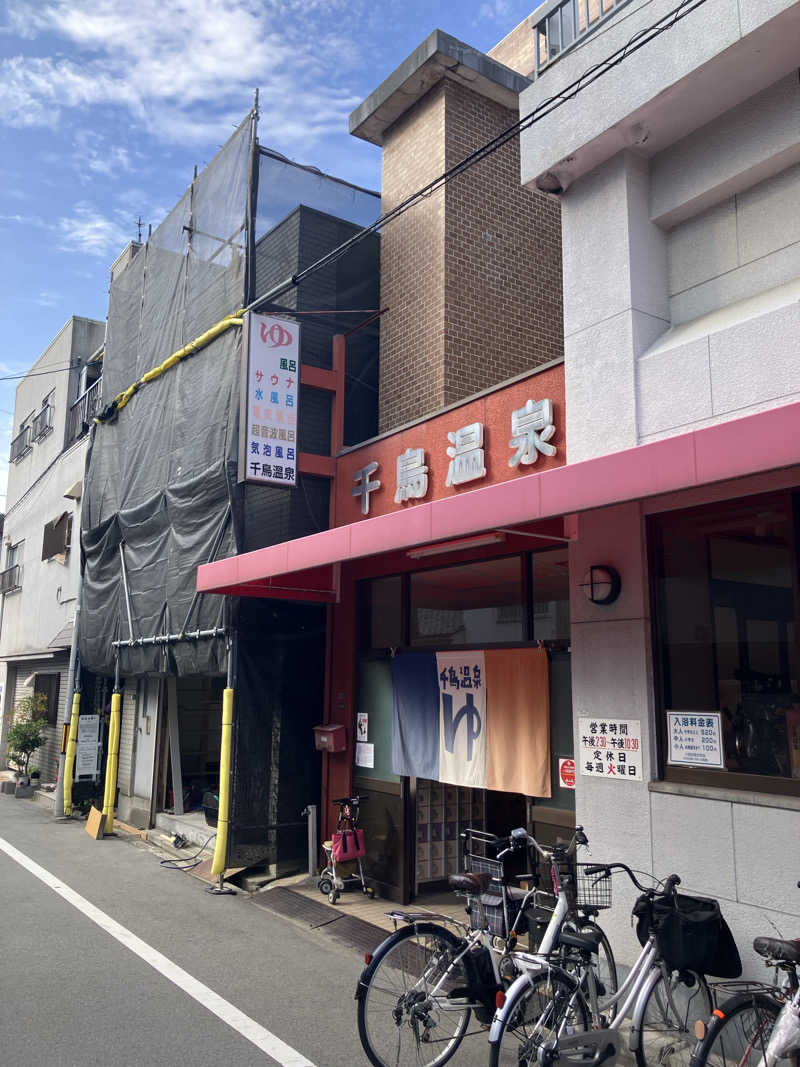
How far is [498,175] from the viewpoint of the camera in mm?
12164

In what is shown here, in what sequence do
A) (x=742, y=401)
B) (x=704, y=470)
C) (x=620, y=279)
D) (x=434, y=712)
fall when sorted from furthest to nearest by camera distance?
(x=434, y=712) → (x=620, y=279) → (x=742, y=401) → (x=704, y=470)

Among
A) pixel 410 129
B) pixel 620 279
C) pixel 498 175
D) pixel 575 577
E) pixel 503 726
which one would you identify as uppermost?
pixel 410 129

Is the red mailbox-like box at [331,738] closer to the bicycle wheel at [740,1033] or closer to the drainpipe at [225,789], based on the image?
the drainpipe at [225,789]

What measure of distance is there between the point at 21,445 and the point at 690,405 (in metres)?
Result: 25.9

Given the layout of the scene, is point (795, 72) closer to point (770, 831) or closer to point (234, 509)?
point (770, 831)

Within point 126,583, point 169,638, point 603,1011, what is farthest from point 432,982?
point 126,583

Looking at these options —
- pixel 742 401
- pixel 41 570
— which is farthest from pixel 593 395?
pixel 41 570

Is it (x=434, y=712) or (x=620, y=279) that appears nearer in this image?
(x=620, y=279)

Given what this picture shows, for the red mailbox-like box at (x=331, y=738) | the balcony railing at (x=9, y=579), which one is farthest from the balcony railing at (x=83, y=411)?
the red mailbox-like box at (x=331, y=738)

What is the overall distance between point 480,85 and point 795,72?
663 cm

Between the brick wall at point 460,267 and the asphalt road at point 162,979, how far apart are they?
6467mm

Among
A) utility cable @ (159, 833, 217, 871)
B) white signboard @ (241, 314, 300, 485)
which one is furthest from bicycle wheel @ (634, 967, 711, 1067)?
utility cable @ (159, 833, 217, 871)

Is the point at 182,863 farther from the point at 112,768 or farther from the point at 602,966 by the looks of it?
the point at 602,966

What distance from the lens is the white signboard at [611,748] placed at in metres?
6.54
